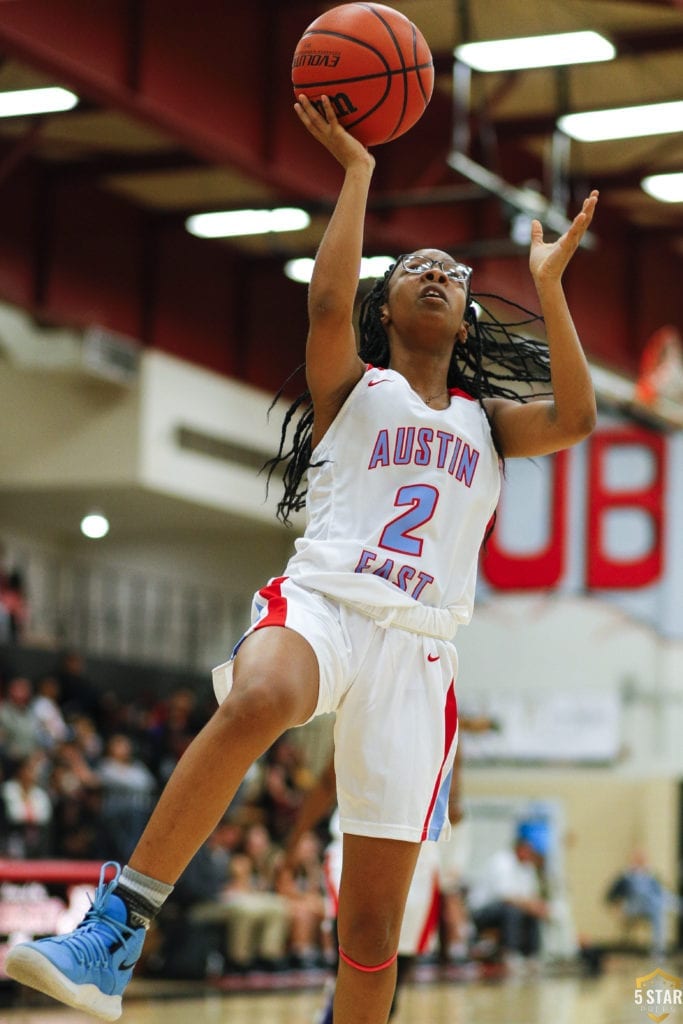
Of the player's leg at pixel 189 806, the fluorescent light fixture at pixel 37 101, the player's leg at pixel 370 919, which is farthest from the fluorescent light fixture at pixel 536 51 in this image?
the player's leg at pixel 189 806

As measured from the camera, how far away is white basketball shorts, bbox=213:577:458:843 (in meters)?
4.27

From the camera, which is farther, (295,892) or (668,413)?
(668,413)

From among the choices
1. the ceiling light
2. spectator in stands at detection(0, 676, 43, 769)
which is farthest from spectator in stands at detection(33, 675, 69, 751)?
the ceiling light

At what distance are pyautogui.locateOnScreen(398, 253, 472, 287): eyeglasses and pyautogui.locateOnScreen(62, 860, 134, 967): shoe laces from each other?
1.83 metres

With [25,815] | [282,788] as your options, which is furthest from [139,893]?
[282,788]

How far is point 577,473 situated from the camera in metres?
22.5

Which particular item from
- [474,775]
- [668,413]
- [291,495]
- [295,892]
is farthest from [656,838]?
[291,495]

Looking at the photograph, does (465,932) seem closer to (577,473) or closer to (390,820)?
(577,473)

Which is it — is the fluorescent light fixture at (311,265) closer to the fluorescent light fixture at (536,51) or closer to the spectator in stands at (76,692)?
the fluorescent light fixture at (536,51)

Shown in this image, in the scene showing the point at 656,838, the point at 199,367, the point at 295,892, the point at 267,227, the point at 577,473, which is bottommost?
the point at 656,838

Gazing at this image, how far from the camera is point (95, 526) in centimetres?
2156

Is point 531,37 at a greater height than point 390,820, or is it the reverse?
point 531,37

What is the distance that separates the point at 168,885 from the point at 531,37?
9.41m

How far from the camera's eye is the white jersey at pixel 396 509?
433 centimetres
